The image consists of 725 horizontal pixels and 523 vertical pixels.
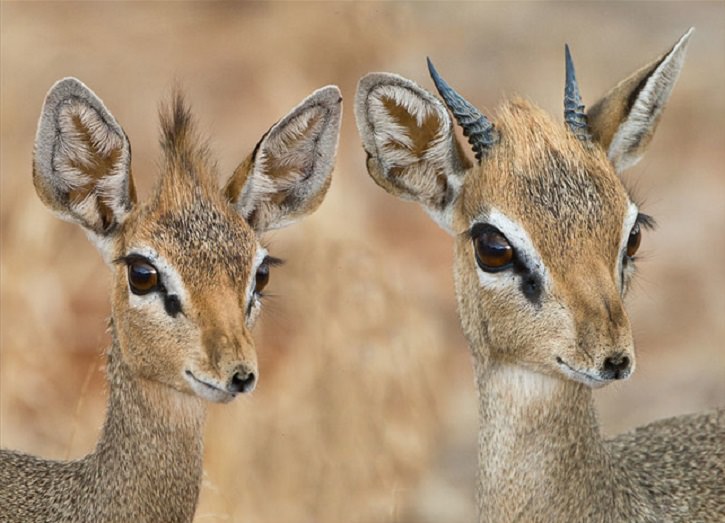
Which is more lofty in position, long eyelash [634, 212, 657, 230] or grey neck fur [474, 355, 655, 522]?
long eyelash [634, 212, 657, 230]

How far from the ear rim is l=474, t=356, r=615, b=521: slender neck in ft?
5.66

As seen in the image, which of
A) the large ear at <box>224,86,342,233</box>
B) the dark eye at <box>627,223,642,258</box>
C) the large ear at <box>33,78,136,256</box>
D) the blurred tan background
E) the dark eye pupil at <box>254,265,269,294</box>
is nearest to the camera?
the dark eye at <box>627,223,642,258</box>

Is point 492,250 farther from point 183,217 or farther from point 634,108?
point 183,217

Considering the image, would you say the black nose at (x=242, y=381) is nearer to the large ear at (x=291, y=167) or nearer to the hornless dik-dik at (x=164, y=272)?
the hornless dik-dik at (x=164, y=272)

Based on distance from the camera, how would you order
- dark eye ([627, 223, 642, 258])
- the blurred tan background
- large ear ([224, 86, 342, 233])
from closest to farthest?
dark eye ([627, 223, 642, 258])
large ear ([224, 86, 342, 233])
the blurred tan background

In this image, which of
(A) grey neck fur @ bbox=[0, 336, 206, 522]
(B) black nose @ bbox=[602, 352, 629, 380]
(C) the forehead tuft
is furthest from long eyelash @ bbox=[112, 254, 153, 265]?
(B) black nose @ bbox=[602, 352, 629, 380]

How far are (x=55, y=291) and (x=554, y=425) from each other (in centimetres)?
587

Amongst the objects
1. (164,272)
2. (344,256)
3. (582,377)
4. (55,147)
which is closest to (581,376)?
(582,377)

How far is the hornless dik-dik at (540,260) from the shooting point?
20.4 ft

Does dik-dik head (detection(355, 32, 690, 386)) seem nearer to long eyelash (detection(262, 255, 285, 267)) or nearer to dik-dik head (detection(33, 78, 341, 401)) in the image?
dik-dik head (detection(33, 78, 341, 401))

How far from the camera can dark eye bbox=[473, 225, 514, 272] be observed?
6.37 meters

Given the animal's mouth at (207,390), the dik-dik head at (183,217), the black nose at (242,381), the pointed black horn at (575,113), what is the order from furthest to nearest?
the pointed black horn at (575,113) → the dik-dik head at (183,217) → the animal's mouth at (207,390) → the black nose at (242,381)

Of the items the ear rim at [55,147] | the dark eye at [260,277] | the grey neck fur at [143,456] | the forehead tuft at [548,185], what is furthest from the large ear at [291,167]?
the grey neck fur at [143,456]

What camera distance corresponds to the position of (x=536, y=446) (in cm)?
650
